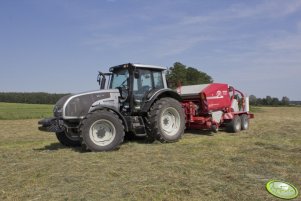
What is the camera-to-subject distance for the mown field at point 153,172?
194 inches

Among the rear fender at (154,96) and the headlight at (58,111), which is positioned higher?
the rear fender at (154,96)

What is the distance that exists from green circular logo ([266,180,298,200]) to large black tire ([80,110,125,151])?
3.98 m

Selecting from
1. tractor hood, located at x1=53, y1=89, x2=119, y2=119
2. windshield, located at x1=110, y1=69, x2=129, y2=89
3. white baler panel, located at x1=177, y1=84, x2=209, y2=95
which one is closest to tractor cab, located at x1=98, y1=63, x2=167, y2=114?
windshield, located at x1=110, y1=69, x2=129, y2=89

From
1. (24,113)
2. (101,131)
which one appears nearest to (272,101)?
(24,113)

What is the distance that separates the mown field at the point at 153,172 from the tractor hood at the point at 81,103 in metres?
0.87

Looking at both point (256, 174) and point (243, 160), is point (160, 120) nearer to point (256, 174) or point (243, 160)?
point (243, 160)

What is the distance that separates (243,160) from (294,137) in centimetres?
423

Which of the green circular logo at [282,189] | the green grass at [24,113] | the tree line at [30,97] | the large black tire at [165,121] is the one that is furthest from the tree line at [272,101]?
the green circular logo at [282,189]

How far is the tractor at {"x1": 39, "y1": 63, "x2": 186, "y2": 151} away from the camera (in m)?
8.27

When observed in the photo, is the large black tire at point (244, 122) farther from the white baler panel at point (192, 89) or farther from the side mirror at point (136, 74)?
the side mirror at point (136, 74)

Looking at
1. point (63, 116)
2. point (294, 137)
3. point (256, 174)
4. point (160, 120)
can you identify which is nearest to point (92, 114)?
point (63, 116)

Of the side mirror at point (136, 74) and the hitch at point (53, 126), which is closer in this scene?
the hitch at point (53, 126)

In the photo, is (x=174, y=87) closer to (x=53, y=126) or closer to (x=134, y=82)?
(x=134, y=82)

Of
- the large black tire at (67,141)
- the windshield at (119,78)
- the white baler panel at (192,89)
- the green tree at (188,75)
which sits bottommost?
the large black tire at (67,141)
